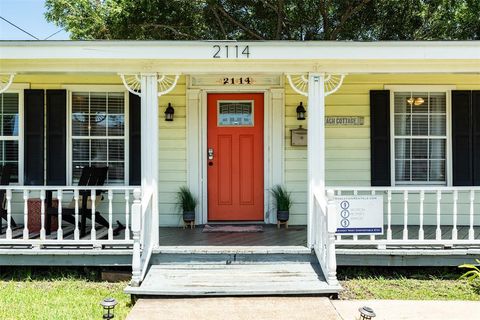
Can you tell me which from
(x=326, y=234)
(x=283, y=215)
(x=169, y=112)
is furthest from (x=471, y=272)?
(x=169, y=112)

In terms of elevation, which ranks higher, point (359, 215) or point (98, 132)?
point (98, 132)

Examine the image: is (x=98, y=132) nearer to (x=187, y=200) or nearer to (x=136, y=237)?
(x=187, y=200)

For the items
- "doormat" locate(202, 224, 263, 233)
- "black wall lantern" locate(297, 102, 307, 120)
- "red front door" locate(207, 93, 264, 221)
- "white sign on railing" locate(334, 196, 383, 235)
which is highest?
"black wall lantern" locate(297, 102, 307, 120)

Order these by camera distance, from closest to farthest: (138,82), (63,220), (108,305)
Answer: (108,305) < (138,82) < (63,220)

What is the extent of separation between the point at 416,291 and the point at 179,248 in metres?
2.72

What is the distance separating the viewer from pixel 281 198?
6.62 meters

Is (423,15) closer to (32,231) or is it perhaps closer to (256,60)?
(256,60)

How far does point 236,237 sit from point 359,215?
172 cm

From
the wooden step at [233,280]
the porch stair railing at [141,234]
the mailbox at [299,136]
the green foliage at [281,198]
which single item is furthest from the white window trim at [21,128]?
the mailbox at [299,136]

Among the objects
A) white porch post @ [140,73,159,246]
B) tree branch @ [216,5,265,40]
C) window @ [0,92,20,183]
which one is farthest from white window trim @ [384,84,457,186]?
tree branch @ [216,5,265,40]

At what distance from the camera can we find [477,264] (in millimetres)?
5250

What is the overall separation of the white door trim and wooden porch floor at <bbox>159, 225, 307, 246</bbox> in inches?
26.4

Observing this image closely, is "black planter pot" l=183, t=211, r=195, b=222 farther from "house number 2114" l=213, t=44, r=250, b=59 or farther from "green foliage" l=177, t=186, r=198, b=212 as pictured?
"house number 2114" l=213, t=44, r=250, b=59

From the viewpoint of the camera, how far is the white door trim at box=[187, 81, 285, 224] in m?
6.79
